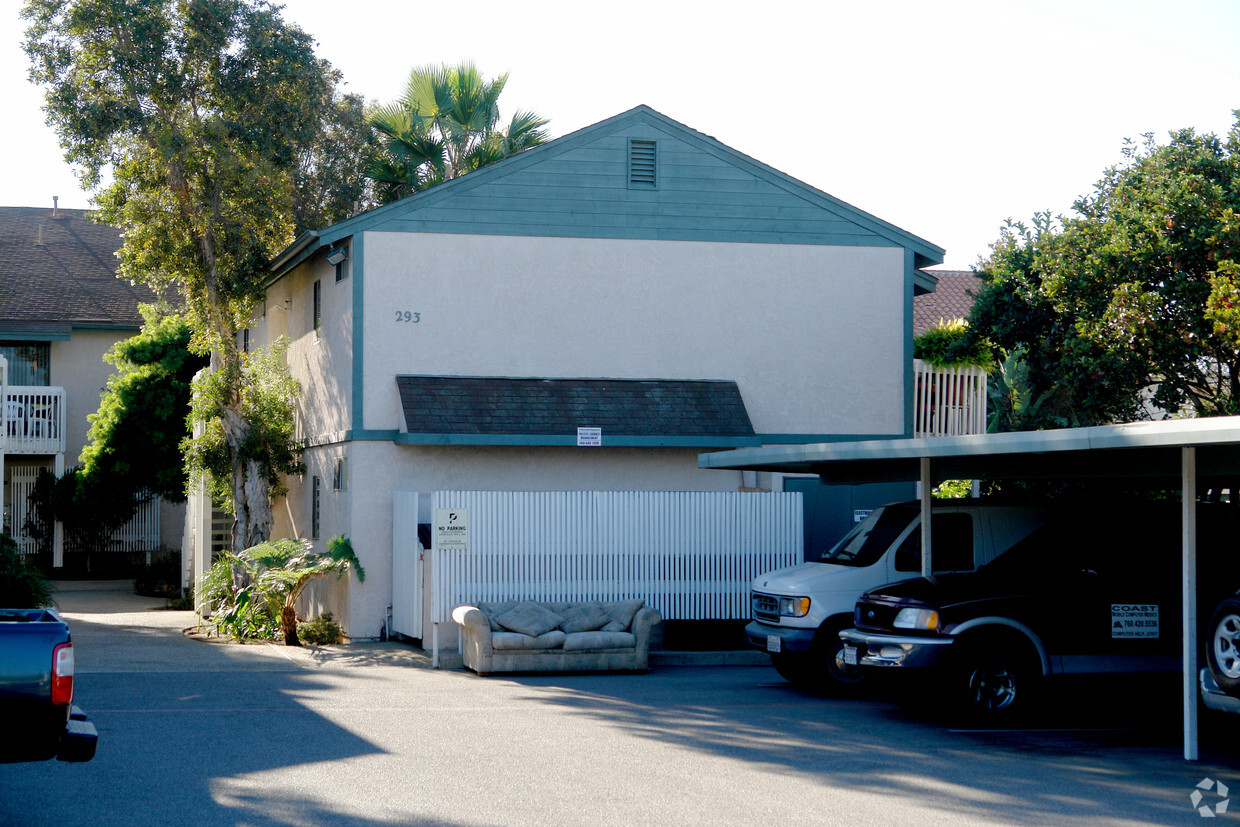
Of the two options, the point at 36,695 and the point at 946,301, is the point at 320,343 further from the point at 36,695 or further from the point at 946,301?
the point at 946,301

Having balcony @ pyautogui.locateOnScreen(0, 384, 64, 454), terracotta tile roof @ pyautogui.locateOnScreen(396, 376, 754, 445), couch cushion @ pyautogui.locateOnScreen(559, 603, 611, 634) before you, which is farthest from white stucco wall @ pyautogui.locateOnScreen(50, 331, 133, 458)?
couch cushion @ pyautogui.locateOnScreen(559, 603, 611, 634)

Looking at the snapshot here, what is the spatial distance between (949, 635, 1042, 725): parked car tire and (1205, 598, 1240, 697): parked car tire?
7.82 ft

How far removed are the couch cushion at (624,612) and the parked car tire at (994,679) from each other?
4.96 metres

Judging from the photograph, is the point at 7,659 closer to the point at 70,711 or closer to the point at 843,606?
the point at 70,711

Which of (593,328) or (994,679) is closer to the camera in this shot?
(994,679)

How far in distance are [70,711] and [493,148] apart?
20.2 m

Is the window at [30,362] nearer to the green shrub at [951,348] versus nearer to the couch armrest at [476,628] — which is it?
the couch armrest at [476,628]

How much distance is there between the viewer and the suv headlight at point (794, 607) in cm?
1406

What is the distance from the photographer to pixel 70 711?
25.2 feet

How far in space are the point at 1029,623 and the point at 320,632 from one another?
10554mm

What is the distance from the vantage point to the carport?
32.9 ft

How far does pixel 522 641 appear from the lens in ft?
51.0

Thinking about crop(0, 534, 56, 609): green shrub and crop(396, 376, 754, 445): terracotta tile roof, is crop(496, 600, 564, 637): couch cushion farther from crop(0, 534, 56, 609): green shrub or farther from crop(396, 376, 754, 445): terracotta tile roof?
crop(0, 534, 56, 609): green shrub

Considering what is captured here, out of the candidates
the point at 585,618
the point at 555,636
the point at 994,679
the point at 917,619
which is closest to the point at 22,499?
the point at 585,618
